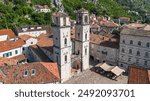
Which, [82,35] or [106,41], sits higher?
[82,35]

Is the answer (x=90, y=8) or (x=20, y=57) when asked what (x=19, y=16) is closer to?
(x=20, y=57)

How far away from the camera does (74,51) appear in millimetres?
37719

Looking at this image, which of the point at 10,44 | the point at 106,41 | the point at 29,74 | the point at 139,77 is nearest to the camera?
the point at 139,77

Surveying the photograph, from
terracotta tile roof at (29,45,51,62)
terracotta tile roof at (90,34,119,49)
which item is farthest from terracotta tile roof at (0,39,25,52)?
terracotta tile roof at (90,34,119,49)

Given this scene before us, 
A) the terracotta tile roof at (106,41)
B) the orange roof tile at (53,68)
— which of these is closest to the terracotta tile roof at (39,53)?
the orange roof tile at (53,68)

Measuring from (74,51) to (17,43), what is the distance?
929 cm

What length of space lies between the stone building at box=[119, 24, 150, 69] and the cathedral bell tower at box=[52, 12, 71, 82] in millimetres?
10654

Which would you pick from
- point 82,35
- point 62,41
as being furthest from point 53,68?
point 82,35

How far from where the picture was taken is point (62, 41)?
29984mm

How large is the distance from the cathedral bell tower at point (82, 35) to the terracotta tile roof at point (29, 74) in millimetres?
→ 9134

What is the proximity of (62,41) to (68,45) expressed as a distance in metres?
1.39

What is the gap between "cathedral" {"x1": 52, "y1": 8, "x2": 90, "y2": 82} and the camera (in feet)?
97.3

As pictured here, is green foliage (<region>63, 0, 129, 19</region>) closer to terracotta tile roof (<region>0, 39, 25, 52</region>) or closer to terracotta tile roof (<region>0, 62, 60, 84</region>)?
terracotta tile roof (<region>0, 39, 25, 52</region>)

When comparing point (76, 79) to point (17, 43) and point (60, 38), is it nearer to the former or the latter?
point (60, 38)
